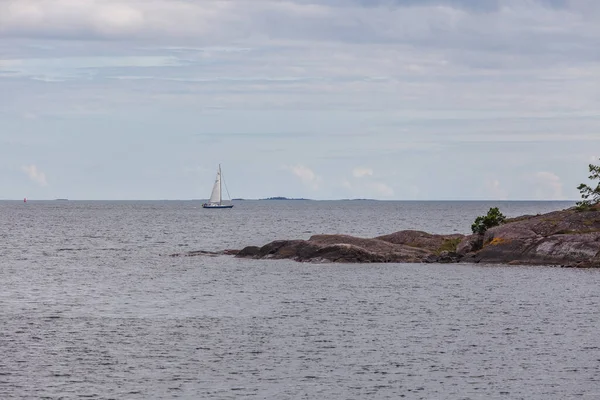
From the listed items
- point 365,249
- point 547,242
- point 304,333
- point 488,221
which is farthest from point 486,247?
point 304,333

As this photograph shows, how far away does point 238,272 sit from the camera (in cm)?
7738

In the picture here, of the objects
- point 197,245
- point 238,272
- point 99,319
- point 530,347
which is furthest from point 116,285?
point 197,245

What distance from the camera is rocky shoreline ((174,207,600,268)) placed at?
7588cm

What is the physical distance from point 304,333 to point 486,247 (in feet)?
130

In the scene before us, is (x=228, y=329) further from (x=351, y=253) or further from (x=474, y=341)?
(x=351, y=253)

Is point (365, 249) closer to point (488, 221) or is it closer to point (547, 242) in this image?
point (488, 221)

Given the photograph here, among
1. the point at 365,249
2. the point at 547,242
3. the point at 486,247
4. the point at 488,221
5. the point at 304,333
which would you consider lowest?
the point at 304,333

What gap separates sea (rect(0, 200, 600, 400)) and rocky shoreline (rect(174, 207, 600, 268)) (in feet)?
7.36

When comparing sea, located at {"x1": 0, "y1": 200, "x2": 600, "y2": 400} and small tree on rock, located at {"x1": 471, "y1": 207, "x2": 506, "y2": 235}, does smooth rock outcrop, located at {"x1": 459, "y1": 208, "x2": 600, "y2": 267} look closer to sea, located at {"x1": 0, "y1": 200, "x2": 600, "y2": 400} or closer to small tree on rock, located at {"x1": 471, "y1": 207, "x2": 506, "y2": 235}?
sea, located at {"x1": 0, "y1": 200, "x2": 600, "y2": 400}

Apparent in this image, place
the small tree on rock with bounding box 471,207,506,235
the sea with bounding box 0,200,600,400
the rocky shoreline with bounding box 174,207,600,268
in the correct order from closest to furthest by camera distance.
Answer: the sea with bounding box 0,200,600,400 → the rocky shoreline with bounding box 174,207,600,268 → the small tree on rock with bounding box 471,207,506,235

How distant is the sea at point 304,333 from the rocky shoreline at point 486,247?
2.24m

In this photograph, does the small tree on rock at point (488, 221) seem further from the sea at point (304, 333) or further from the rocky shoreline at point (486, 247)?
the sea at point (304, 333)

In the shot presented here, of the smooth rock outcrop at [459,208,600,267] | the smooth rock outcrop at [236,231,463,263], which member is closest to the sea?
the smooth rock outcrop at [459,208,600,267]

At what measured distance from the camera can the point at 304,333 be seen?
4500 cm
